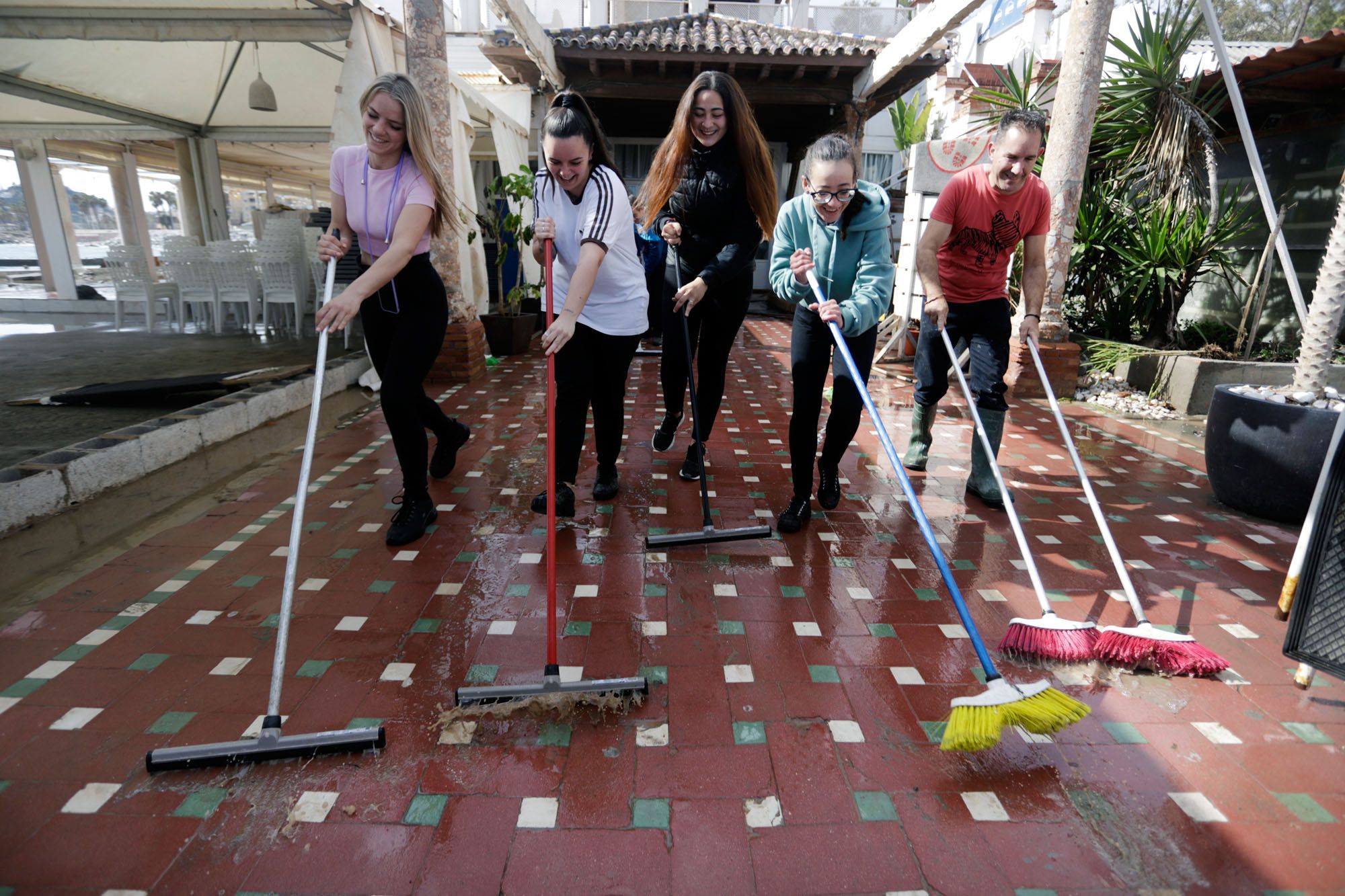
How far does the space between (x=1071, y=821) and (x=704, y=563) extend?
161 centimetres

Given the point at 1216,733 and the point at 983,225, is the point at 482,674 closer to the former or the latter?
the point at 1216,733

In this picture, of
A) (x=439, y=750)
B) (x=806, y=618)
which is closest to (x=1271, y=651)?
(x=806, y=618)

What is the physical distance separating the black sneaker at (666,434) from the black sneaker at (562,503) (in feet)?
3.11

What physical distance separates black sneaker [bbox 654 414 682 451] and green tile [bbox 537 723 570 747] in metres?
2.37

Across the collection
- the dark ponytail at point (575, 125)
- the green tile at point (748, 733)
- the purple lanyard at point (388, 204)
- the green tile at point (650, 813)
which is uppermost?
Result: the dark ponytail at point (575, 125)

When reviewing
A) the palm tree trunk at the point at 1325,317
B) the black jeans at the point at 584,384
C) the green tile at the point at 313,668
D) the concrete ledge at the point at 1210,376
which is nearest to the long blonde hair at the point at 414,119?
the black jeans at the point at 584,384

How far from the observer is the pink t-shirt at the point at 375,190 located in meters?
2.77

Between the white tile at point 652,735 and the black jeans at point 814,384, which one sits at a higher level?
the black jeans at point 814,384

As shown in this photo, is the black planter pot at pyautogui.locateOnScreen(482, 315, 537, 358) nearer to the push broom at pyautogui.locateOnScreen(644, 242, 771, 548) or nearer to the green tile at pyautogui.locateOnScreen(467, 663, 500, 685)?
the push broom at pyautogui.locateOnScreen(644, 242, 771, 548)

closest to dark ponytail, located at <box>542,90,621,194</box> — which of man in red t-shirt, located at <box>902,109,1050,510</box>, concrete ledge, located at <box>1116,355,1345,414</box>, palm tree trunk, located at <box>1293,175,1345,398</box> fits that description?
man in red t-shirt, located at <box>902,109,1050,510</box>

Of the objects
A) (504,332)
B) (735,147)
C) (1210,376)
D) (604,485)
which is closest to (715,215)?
(735,147)

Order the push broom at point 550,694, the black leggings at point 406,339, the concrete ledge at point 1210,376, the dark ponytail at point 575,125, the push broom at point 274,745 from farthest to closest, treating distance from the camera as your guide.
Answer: the concrete ledge at point 1210,376 → the black leggings at point 406,339 → the dark ponytail at point 575,125 → the push broom at point 550,694 → the push broom at point 274,745

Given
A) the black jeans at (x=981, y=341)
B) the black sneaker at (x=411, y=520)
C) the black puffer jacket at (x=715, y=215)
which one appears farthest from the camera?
the black jeans at (x=981, y=341)

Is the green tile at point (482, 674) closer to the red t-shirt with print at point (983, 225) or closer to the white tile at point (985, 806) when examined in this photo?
the white tile at point (985, 806)
